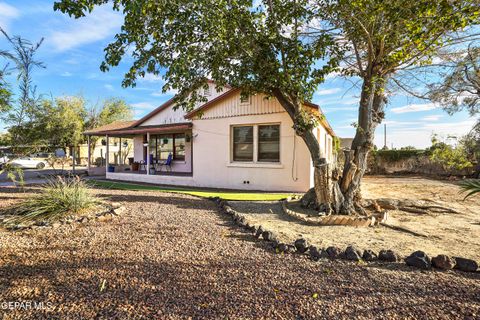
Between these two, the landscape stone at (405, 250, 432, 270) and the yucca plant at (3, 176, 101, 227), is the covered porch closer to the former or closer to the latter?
the yucca plant at (3, 176, 101, 227)

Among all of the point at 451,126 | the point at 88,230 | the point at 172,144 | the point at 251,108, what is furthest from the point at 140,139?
the point at 451,126

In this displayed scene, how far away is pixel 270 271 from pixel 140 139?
17.5m

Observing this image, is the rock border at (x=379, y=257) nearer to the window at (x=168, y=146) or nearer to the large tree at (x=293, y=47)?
the large tree at (x=293, y=47)

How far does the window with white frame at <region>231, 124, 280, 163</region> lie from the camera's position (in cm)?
1135

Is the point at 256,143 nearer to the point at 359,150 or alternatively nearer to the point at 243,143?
the point at 243,143

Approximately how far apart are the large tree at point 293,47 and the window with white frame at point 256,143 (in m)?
3.16

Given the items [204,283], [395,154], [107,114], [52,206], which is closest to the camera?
[204,283]

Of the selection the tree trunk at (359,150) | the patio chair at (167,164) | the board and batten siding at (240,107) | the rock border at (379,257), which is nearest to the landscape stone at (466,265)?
the rock border at (379,257)

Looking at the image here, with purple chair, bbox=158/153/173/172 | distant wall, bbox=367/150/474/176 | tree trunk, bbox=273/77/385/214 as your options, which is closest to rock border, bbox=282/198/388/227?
tree trunk, bbox=273/77/385/214

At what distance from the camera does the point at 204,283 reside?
9.93 ft

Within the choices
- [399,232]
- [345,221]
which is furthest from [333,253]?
[399,232]

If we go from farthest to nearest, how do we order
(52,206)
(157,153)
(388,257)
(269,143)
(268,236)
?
(157,153) < (269,143) < (52,206) < (268,236) < (388,257)

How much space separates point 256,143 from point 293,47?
4.89 metres

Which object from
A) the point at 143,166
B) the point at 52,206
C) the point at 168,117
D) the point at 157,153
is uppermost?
the point at 168,117
